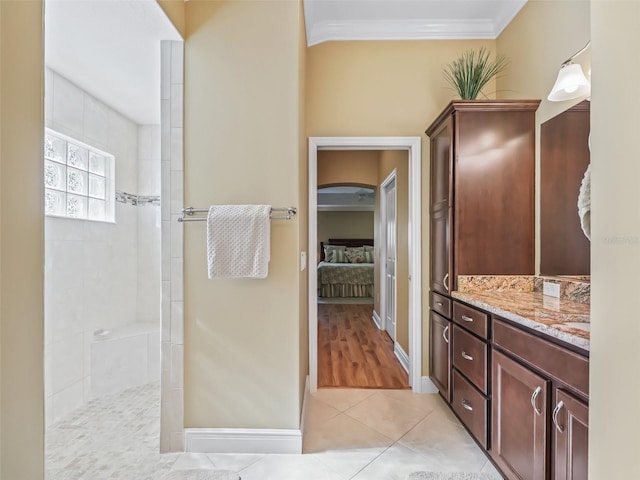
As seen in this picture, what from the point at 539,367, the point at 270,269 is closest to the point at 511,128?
the point at 539,367

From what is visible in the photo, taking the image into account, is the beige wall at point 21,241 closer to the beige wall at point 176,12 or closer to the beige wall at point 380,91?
the beige wall at point 176,12

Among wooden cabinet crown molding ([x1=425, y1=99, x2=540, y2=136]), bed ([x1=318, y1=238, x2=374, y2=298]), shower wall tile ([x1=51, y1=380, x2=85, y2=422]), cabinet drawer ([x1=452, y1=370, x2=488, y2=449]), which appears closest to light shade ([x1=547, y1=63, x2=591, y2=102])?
wooden cabinet crown molding ([x1=425, y1=99, x2=540, y2=136])

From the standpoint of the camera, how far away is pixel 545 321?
131 centimetres

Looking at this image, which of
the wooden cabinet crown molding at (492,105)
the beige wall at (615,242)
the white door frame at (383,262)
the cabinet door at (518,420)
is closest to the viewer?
the beige wall at (615,242)

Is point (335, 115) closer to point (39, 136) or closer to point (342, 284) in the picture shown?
point (39, 136)

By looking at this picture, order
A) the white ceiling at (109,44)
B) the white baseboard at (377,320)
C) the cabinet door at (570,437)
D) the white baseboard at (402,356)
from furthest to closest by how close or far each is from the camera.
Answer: the white baseboard at (377,320), the white baseboard at (402,356), the white ceiling at (109,44), the cabinet door at (570,437)

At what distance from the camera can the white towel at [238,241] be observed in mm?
1802

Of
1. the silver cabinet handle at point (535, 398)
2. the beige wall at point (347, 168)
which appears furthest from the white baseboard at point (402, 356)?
the beige wall at point (347, 168)

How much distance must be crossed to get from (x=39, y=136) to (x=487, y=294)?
6.99 feet

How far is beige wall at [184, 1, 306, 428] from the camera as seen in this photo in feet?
6.28

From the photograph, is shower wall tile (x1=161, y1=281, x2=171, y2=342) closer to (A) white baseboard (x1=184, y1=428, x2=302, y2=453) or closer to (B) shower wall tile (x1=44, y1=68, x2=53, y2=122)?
(A) white baseboard (x1=184, y1=428, x2=302, y2=453)

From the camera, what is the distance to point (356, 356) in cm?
356

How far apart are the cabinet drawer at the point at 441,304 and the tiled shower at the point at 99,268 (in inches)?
83.6

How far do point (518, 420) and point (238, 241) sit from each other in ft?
5.01
